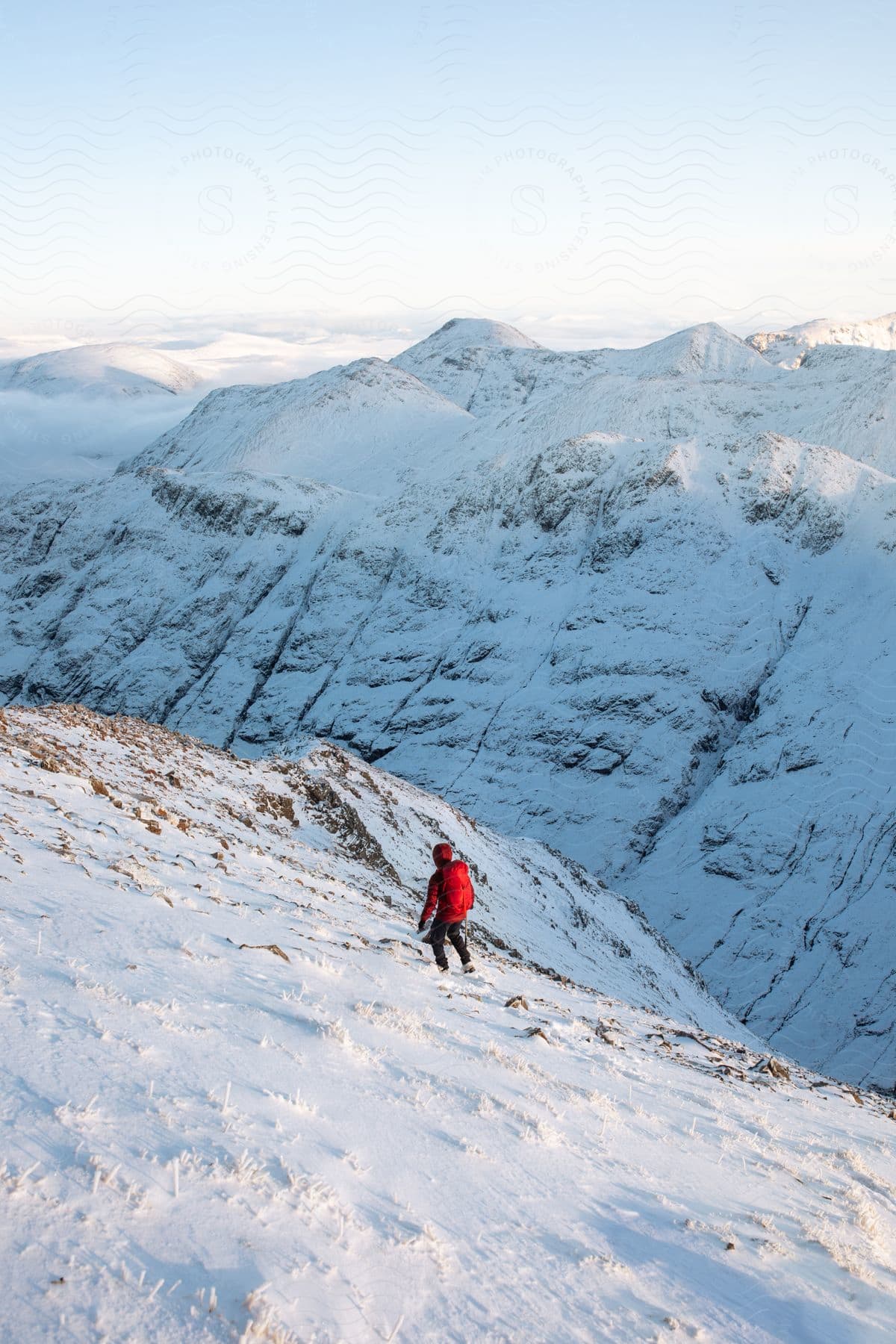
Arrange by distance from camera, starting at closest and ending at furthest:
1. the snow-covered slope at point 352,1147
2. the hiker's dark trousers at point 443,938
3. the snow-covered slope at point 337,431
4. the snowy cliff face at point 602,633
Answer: the snow-covered slope at point 352,1147 → the hiker's dark trousers at point 443,938 → the snowy cliff face at point 602,633 → the snow-covered slope at point 337,431

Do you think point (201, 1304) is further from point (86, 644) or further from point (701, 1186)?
point (86, 644)

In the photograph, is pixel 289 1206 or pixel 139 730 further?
pixel 139 730

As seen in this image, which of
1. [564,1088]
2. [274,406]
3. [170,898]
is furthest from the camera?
[274,406]

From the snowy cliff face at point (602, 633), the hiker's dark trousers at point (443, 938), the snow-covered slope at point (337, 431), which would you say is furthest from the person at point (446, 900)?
the snow-covered slope at point (337, 431)

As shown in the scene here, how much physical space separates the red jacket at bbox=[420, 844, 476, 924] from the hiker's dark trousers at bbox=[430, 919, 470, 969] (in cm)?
11

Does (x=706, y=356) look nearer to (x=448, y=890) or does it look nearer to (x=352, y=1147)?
(x=448, y=890)

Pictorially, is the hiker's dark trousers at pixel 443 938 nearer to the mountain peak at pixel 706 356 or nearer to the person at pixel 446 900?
the person at pixel 446 900

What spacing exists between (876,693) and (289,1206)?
74.4 metres

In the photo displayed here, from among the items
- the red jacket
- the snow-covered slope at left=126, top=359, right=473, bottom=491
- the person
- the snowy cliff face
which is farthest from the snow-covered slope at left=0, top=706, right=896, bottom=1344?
the snow-covered slope at left=126, top=359, right=473, bottom=491

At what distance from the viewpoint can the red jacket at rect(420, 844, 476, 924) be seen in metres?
14.1

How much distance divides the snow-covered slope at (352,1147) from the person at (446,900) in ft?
2.09

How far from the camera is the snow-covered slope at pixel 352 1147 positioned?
5301mm

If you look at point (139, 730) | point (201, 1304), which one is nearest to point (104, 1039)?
point (201, 1304)

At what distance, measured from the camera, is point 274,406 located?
15675 cm
